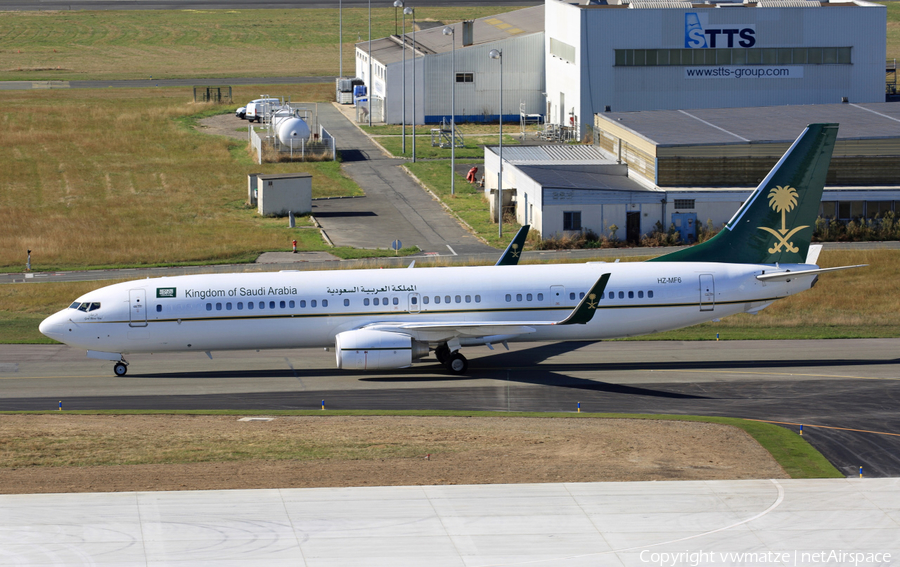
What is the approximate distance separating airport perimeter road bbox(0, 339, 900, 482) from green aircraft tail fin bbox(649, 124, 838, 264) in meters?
4.68

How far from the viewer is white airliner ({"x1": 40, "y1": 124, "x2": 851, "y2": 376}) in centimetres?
4203

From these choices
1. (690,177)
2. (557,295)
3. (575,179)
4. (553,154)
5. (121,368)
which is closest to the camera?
(557,295)

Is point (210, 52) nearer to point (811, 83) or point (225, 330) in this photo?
point (811, 83)

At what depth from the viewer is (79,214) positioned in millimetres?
77688

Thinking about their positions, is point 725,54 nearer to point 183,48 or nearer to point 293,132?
point 293,132

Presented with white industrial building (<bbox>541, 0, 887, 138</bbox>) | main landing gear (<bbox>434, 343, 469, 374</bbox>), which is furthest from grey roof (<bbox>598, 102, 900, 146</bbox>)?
main landing gear (<bbox>434, 343, 469, 374</bbox>)

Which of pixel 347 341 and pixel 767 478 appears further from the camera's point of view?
pixel 347 341

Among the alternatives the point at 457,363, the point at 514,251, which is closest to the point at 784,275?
the point at 514,251

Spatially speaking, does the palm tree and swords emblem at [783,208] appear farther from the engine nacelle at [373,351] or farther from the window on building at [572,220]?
the window on building at [572,220]

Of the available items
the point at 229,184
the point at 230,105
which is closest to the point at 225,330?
the point at 229,184

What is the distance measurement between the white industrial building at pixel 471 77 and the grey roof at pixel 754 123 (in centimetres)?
2868

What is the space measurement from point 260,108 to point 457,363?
8173 centimetres

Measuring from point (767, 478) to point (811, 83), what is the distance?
242ft

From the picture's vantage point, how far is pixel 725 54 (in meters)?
95.0
